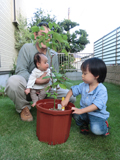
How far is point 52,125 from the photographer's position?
113cm

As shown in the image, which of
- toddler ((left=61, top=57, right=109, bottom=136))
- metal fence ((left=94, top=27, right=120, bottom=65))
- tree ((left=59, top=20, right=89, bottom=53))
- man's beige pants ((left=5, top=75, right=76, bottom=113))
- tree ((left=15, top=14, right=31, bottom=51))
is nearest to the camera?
toddler ((left=61, top=57, right=109, bottom=136))

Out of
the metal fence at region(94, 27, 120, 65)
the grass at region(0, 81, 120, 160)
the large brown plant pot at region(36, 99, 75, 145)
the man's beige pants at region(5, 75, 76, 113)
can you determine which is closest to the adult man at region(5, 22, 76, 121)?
the man's beige pants at region(5, 75, 76, 113)

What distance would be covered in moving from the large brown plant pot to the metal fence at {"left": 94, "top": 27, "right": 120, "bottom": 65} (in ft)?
14.8

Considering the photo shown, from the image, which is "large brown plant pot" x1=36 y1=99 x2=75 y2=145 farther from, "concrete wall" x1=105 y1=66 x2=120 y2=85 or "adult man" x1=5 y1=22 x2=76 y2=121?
"concrete wall" x1=105 y1=66 x2=120 y2=85

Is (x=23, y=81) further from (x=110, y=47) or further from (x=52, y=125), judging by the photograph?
(x=110, y=47)

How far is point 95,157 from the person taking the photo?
3.51ft

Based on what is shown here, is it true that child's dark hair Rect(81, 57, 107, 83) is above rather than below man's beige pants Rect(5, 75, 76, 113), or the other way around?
above

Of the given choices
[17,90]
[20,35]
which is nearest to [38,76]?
[17,90]

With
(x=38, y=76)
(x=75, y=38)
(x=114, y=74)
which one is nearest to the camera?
(x=38, y=76)

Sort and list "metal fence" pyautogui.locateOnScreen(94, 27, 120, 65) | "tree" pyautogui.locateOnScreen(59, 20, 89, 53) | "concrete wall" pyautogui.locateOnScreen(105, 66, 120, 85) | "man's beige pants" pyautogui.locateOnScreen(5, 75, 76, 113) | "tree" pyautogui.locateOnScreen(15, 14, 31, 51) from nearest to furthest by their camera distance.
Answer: "man's beige pants" pyautogui.locateOnScreen(5, 75, 76, 113), "concrete wall" pyautogui.locateOnScreen(105, 66, 120, 85), "metal fence" pyautogui.locateOnScreen(94, 27, 120, 65), "tree" pyautogui.locateOnScreen(15, 14, 31, 51), "tree" pyautogui.locateOnScreen(59, 20, 89, 53)

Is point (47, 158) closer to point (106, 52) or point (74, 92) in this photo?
point (74, 92)

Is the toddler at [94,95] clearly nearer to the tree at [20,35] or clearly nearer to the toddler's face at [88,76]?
the toddler's face at [88,76]

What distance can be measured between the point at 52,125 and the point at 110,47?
216 inches

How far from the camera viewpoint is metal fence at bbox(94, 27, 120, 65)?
5.18 meters
